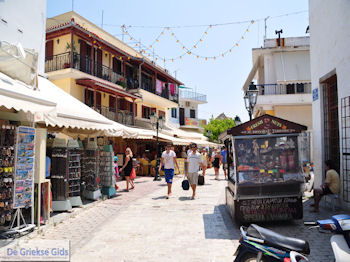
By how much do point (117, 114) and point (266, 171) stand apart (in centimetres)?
1574

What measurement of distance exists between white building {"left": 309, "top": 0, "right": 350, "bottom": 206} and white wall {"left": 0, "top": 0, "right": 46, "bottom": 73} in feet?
29.1

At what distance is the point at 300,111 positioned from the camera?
1614 centimetres

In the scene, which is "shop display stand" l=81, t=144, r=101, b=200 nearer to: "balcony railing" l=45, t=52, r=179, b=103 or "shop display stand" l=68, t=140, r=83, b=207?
"shop display stand" l=68, t=140, r=83, b=207

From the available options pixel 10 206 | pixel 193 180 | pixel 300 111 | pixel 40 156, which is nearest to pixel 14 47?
pixel 40 156

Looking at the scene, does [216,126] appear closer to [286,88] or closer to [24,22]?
[286,88]

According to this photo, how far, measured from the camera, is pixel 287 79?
14320 millimetres

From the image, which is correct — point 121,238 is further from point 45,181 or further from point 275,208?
point 275,208

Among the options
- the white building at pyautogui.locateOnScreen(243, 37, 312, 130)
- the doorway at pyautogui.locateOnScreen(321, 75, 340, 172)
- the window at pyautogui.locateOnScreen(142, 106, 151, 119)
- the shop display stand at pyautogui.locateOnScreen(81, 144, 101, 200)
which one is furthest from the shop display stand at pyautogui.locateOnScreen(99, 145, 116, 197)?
the window at pyautogui.locateOnScreen(142, 106, 151, 119)

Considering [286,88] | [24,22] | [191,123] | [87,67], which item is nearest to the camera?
[24,22]

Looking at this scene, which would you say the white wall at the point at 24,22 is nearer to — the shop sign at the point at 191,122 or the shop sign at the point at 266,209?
the shop sign at the point at 266,209

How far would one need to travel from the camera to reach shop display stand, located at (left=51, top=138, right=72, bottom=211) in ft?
24.9

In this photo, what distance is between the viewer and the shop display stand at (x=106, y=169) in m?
10.0

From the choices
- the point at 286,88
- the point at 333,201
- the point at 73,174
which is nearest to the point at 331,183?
the point at 333,201

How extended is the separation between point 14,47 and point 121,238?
15.8 ft
